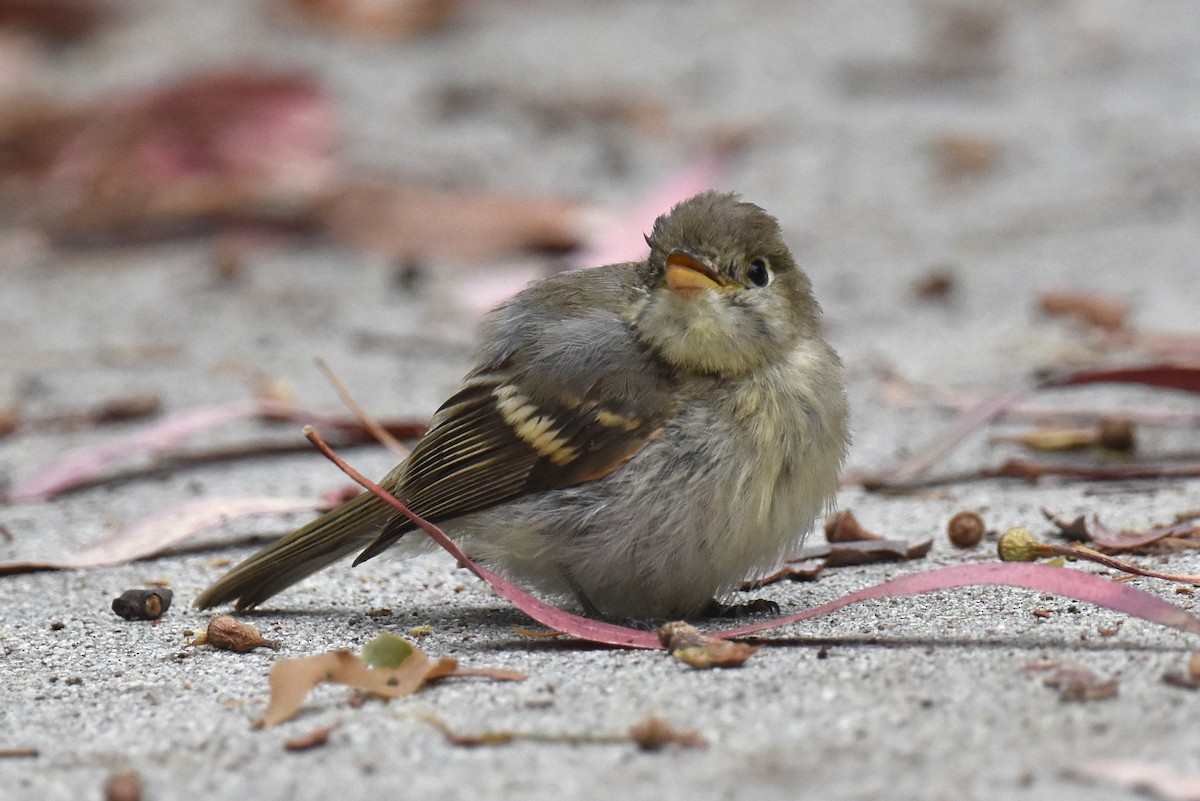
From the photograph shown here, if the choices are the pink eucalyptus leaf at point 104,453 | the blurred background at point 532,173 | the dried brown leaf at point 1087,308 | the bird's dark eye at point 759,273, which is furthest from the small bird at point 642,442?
the dried brown leaf at point 1087,308

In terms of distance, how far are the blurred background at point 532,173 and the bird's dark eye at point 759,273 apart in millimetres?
1520

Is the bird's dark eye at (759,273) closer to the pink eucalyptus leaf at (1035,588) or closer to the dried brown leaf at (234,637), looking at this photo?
the pink eucalyptus leaf at (1035,588)

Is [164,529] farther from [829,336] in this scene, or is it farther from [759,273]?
[829,336]

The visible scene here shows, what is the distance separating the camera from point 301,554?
3732 mm

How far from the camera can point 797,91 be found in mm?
9375

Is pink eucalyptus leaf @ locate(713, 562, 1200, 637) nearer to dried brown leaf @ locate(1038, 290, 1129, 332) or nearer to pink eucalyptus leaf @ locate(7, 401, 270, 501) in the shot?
pink eucalyptus leaf @ locate(7, 401, 270, 501)

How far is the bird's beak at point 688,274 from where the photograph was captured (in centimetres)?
348


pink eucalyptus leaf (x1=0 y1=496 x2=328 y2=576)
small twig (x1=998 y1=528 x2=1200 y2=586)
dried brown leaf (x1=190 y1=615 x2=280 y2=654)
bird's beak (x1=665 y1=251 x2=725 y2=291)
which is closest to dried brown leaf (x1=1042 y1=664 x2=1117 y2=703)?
small twig (x1=998 y1=528 x2=1200 y2=586)

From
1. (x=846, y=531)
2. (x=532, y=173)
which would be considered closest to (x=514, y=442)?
(x=846, y=531)

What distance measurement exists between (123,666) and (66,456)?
1880mm

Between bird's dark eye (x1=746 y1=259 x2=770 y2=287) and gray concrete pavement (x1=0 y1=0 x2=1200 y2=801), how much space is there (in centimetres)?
71

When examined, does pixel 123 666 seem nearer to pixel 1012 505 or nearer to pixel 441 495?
pixel 441 495

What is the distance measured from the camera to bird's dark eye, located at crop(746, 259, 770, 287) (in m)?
3.65

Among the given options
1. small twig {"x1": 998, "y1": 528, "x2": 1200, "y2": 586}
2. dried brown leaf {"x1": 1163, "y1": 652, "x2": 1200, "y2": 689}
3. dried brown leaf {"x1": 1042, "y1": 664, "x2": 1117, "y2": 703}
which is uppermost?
small twig {"x1": 998, "y1": 528, "x2": 1200, "y2": 586}
